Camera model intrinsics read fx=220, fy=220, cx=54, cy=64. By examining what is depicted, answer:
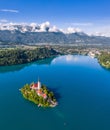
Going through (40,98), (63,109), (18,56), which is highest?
(40,98)

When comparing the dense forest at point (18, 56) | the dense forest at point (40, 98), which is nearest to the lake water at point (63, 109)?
the dense forest at point (40, 98)

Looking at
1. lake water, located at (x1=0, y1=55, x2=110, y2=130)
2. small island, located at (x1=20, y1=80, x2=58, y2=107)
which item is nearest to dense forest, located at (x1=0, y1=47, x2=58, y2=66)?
lake water, located at (x1=0, y1=55, x2=110, y2=130)

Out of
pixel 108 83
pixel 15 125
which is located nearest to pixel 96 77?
pixel 108 83

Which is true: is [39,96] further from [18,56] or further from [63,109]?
[18,56]

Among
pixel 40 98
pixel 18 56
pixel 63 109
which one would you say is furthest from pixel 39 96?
pixel 18 56

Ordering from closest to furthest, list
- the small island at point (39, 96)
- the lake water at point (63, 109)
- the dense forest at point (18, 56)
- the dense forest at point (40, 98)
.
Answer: the lake water at point (63, 109) < the dense forest at point (40, 98) < the small island at point (39, 96) < the dense forest at point (18, 56)

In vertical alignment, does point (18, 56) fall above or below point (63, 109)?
below

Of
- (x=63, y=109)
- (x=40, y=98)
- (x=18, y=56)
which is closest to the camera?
(x=63, y=109)

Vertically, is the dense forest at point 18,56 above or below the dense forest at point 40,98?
below

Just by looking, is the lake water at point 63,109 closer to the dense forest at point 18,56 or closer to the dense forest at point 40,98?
the dense forest at point 40,98
